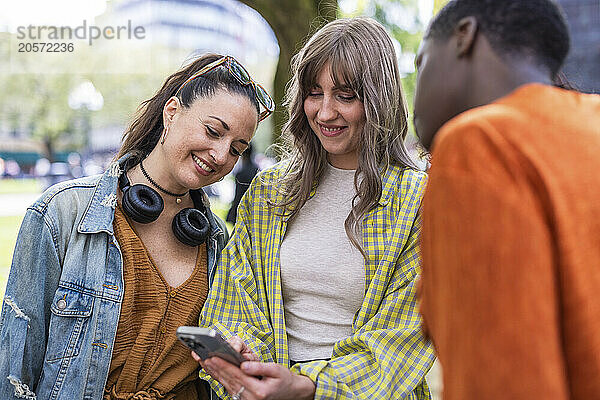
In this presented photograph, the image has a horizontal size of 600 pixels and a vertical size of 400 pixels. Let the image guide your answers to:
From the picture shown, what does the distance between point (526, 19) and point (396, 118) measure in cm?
127

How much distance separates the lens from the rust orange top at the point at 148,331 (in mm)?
2297

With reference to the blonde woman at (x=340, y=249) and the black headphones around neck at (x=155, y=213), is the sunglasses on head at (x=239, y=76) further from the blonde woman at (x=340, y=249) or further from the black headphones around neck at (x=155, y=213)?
the black headphones around neck at (x=155, y=213)

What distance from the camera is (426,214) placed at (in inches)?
43.6

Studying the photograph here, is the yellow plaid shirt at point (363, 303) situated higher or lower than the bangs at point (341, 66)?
lower

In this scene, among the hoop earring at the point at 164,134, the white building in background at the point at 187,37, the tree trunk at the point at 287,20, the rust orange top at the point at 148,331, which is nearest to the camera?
the rust orange top at the point at 148,331

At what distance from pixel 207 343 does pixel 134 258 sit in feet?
2.25

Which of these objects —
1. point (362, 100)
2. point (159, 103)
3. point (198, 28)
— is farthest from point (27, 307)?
point (198, 28)

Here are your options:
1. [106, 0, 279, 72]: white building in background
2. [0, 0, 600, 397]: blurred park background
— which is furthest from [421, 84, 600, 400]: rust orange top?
[106, 0, 279, 72]: white building in background

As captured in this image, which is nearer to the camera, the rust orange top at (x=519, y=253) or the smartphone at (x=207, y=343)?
the rust orange top at (x=519, y=253)

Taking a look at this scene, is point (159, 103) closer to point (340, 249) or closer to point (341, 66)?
point (341, 66)

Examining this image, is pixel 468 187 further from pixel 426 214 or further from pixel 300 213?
pixel 300 213

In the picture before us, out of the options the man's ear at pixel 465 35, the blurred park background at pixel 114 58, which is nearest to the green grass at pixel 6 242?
the blurred park background at pixel 114 58

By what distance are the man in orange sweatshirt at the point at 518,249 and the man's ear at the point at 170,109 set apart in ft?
5.27

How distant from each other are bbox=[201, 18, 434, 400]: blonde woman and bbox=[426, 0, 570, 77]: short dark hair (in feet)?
3.62
